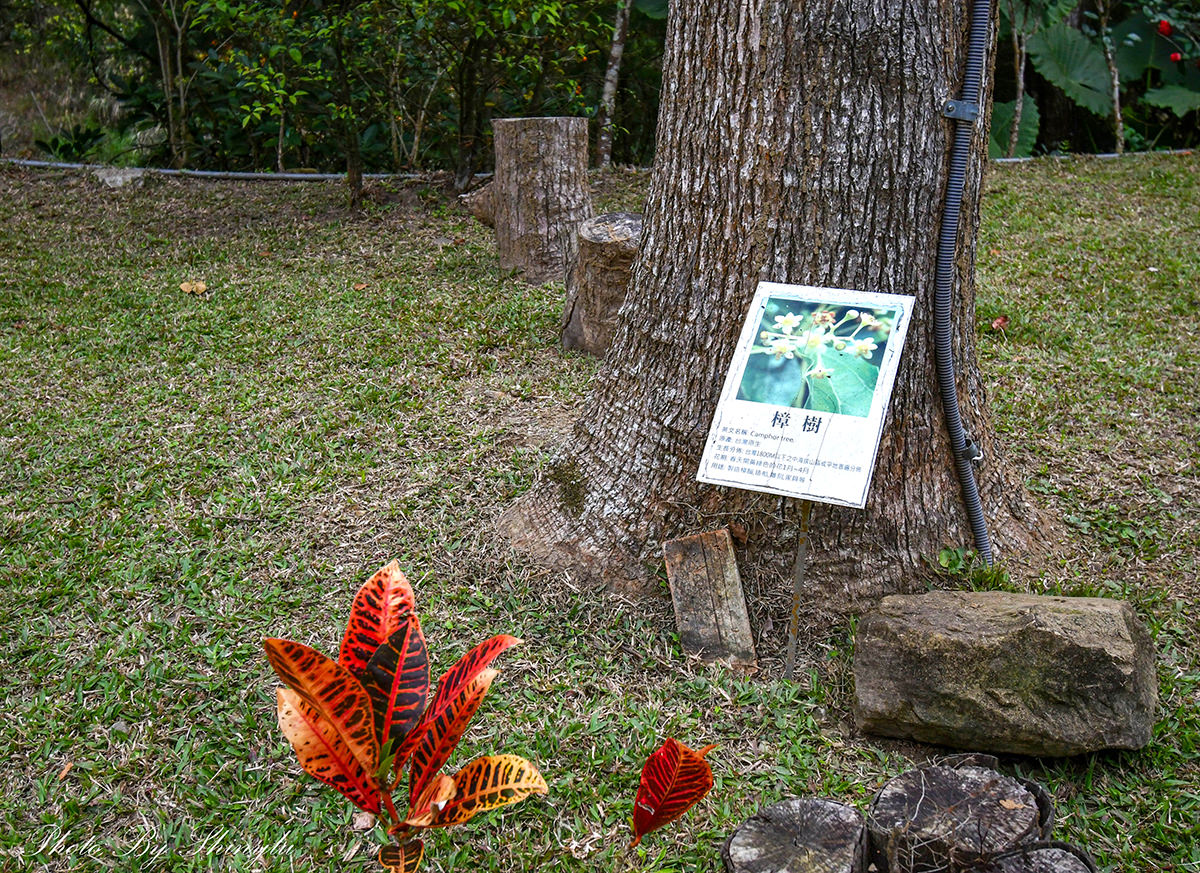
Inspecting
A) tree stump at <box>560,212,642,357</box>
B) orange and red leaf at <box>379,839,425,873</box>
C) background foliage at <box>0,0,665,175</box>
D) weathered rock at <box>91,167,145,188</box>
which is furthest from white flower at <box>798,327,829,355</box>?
weathered rock at <box>91,167,145,188</box>

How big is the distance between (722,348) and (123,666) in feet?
6.22

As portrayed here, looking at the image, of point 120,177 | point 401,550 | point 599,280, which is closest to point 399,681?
point 401,550

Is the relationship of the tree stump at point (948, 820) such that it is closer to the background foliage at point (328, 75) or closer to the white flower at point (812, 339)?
the white flower at point (812, 339)

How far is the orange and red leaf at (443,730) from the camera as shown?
178cm

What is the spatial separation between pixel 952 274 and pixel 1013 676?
1.04 meters

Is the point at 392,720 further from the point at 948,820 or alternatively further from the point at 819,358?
the point at 819,358

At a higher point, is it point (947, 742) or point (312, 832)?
point (947, 742)

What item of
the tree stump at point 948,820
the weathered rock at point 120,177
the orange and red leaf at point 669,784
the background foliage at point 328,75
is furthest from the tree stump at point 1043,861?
the weathered rock at point 120,177

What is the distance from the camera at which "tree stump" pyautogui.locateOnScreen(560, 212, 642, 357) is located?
176 inches

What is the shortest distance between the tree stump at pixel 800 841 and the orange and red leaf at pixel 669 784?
18 centimetres

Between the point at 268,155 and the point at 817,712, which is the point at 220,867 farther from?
the point at 268,155

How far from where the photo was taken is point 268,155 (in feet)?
29.0

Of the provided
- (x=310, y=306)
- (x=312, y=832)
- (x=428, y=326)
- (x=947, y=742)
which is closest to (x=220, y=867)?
(x=312, y=832)

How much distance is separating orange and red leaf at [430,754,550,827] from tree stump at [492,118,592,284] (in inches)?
167
